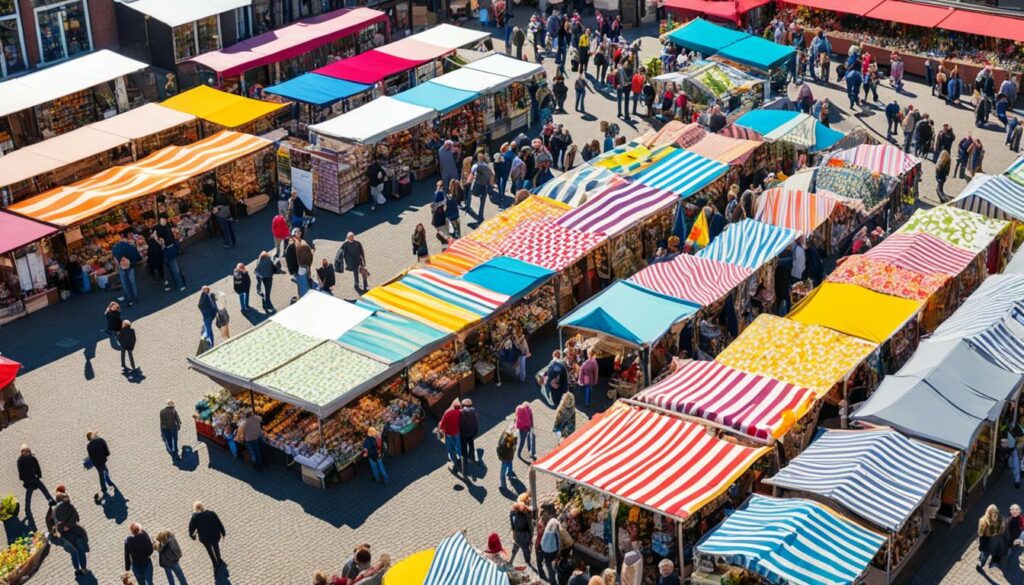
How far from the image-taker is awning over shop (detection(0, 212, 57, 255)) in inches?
1051

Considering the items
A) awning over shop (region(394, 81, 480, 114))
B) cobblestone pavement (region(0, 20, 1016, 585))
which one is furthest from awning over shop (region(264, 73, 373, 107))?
cobblestone pavement (region(0, 20, 1016, 585))

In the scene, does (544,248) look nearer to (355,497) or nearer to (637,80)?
(355,497)

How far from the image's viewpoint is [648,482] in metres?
19.8

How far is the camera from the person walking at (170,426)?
22.5m

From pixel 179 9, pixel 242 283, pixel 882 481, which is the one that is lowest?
pixel 242 283

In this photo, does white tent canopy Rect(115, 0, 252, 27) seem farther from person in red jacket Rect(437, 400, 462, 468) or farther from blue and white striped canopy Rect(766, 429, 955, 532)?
blue and white striped canopy Rect(766, 429, 955, 532)

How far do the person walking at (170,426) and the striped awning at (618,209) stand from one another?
8891mm

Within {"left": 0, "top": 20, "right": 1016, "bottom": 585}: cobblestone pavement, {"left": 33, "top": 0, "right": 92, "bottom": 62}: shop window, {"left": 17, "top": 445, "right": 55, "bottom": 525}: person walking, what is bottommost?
{"left": 0, "top": 20, "right": 1016, "bottom": 585}: cobblestone pavement

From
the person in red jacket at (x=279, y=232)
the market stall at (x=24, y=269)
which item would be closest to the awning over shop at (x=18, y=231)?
the market stall at (x=24, y=269)

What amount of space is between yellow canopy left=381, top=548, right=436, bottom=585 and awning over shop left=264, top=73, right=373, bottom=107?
1807 centimetres

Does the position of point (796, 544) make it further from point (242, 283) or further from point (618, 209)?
point (242, 283)

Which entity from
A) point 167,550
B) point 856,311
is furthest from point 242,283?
point 856,311

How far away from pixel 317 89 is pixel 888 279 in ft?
51.1

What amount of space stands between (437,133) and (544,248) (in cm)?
781
